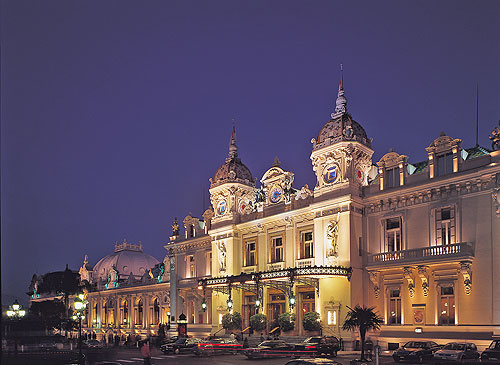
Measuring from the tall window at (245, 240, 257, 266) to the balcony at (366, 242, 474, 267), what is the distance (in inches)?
524

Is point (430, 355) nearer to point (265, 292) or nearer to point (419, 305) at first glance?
point (419, 305)

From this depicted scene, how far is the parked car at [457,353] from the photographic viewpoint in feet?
87.5

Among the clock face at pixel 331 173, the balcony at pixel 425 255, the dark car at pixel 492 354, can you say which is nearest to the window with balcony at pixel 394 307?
the balcony at pixel 425 255

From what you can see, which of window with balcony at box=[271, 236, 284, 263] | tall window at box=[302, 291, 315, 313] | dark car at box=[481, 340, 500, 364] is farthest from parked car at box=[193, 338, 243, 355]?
dark car at box=[481, 340, 500, 364]

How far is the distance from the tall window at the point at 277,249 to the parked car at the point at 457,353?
1957 centimetres

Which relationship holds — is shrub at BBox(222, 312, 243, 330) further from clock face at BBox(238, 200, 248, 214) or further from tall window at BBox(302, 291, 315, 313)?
clock face at BBox(238, 200, 248, 214)

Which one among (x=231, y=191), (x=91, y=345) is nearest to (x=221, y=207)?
(x=231, y=191)

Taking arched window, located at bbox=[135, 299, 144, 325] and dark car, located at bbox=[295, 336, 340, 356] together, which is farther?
arched window, located at bbox=[135, 299, 144, 325]

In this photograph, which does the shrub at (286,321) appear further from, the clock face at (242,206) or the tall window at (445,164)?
the tall window at (445,164)

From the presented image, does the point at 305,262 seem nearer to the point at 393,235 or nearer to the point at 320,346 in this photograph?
the point at 393,235

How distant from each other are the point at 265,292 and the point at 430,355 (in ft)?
63.1

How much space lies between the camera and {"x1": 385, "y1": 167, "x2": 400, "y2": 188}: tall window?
127ft

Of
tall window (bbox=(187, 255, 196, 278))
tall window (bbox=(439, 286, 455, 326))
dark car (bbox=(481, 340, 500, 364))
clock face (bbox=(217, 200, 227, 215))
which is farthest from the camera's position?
tall window (bbox=(187, 255, 196, 278))

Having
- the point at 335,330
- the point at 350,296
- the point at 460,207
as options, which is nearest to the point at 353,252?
the point at 350,296
